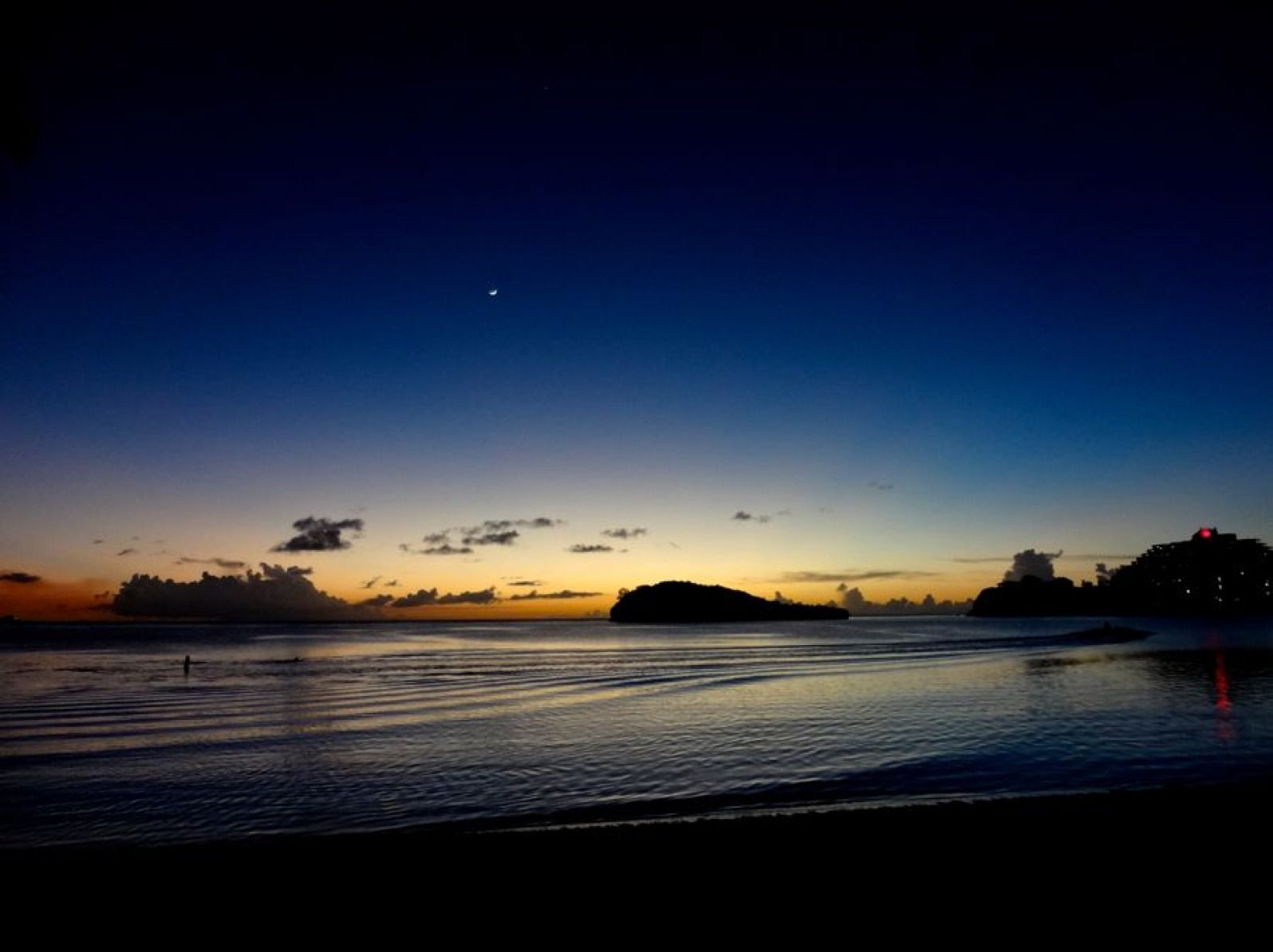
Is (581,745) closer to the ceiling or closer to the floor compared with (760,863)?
closer to the floor

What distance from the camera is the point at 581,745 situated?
79.8ft

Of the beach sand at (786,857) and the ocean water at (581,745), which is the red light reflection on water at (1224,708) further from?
the beach sand at (786,857)

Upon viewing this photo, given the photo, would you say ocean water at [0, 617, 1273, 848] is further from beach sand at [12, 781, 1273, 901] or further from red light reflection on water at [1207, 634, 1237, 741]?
beach sand at [12, 781, 1273, 901]

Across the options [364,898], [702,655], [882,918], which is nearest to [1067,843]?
[882,918]

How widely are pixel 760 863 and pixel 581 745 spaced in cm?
1615

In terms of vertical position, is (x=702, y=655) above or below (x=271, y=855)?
below

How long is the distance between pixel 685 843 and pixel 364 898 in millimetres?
4544

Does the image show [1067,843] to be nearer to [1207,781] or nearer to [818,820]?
[818,820]

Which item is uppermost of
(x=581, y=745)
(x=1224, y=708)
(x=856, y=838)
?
(x=856, y=838)

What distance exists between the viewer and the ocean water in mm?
16359

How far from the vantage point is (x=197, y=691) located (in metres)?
47.8

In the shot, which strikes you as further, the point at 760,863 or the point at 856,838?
the point at 856,838

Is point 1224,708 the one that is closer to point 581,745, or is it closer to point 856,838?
point 581,745

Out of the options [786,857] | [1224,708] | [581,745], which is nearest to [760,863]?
[786,857]
